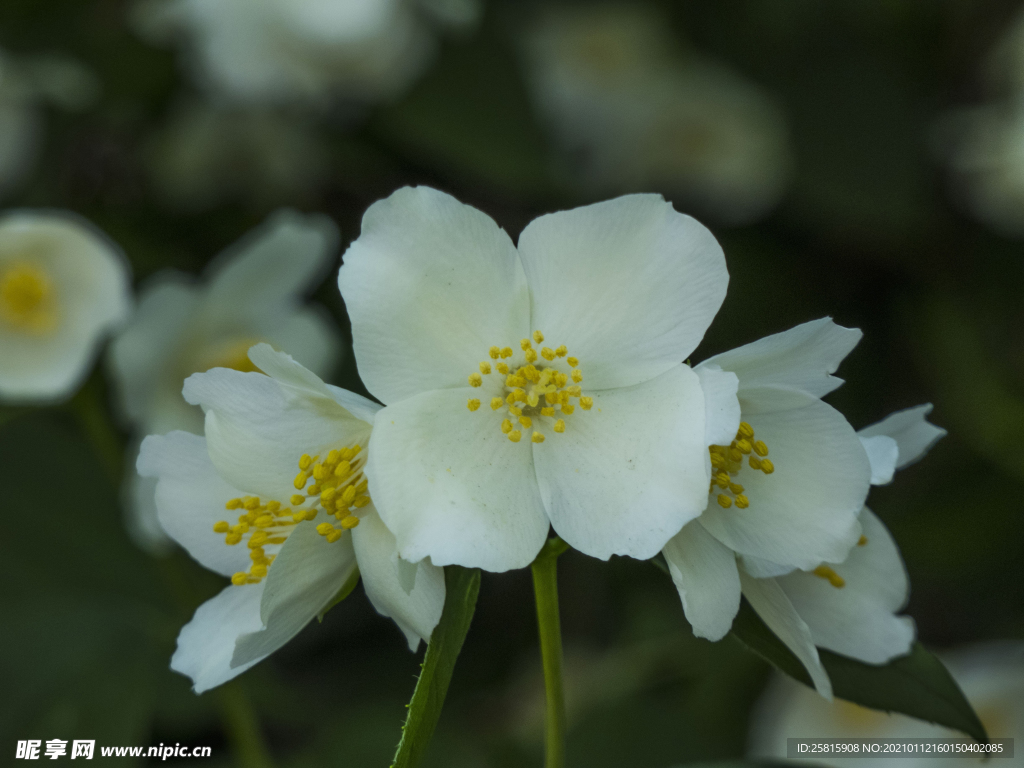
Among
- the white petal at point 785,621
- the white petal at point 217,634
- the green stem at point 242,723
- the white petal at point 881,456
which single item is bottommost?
the green stem at point 242,723

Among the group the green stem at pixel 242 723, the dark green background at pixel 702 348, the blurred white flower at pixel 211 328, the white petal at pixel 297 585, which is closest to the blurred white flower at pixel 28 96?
the dark green background at pixel 702 348

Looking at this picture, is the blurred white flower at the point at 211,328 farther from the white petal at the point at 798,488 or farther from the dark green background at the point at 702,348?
the white petal at the point at 798,488

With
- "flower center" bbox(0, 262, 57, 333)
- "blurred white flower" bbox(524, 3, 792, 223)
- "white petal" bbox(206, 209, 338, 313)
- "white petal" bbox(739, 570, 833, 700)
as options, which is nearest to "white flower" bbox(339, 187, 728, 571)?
"white petal" bbox(739, 570, 833, 700)

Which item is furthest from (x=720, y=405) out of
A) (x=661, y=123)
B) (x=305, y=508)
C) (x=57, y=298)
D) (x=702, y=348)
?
(x=661, y=123)

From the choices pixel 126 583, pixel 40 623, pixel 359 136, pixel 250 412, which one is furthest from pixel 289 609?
pixel 359 136

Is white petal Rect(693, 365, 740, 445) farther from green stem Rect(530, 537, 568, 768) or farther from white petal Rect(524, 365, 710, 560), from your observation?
green stem Rect(530, 537, 568, 768)

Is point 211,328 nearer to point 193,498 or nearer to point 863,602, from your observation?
point 193,498

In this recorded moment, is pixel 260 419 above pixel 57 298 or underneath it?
above
